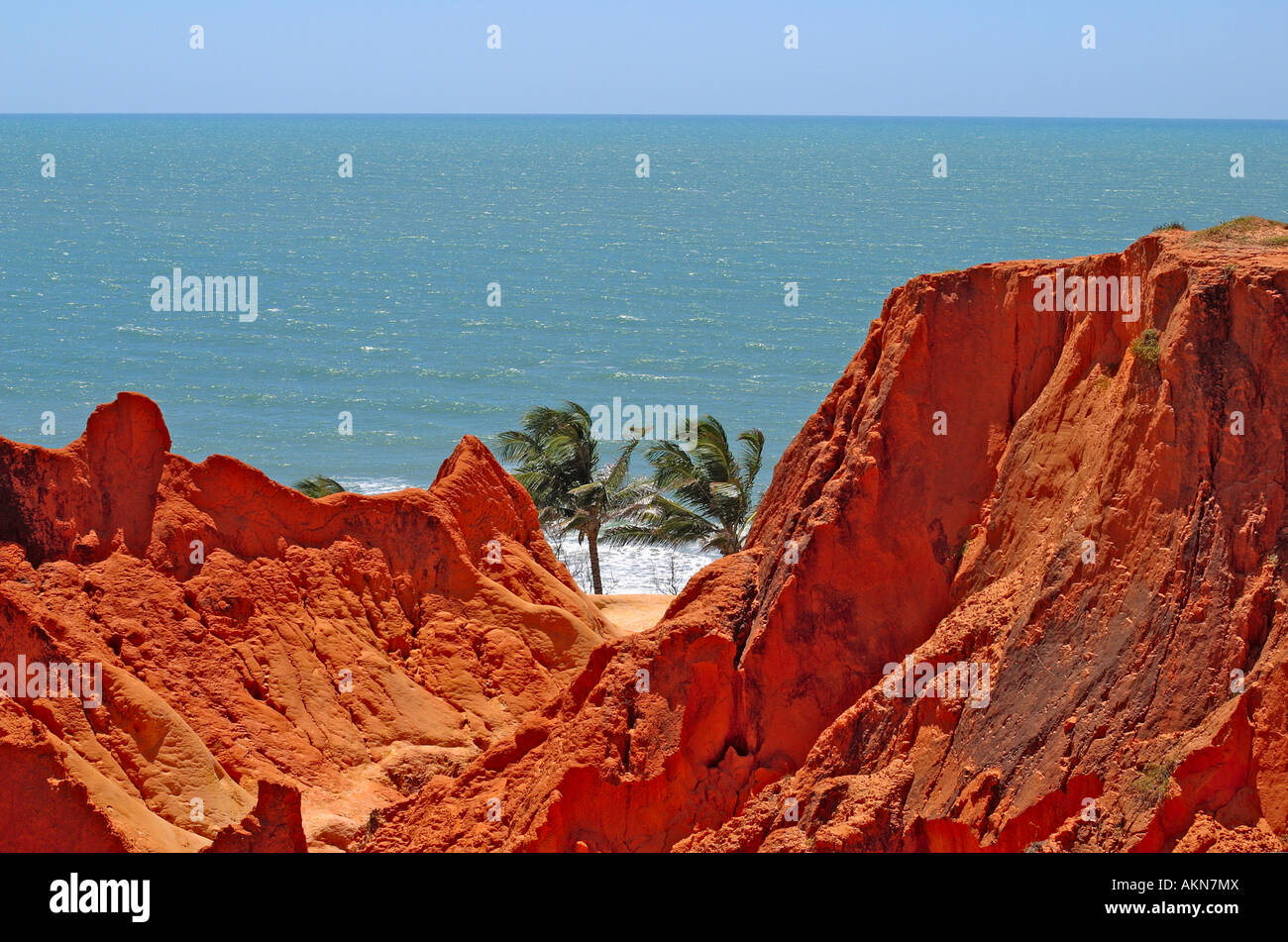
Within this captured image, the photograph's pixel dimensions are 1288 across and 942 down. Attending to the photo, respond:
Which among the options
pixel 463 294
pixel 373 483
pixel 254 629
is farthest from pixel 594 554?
pixel 463 294

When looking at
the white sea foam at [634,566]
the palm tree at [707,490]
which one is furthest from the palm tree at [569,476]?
the white sea foam at [634,566]

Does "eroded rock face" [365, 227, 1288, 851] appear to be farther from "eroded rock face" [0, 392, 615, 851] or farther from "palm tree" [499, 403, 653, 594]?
"palm tree" [499, 403, 653, 594]

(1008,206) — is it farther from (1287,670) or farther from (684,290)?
(1287,670)

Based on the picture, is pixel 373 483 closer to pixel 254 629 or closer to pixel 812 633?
pixel 254 629

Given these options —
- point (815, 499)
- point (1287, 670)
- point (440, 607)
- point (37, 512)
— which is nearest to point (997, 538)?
point (815, 499)

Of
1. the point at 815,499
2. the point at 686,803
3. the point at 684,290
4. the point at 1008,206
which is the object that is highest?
the point at 1008,206

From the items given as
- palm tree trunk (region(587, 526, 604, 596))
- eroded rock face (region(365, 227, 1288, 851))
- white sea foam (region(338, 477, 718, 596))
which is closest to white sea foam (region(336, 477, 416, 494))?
white sea foam (region(338, 477, 718, 596))
